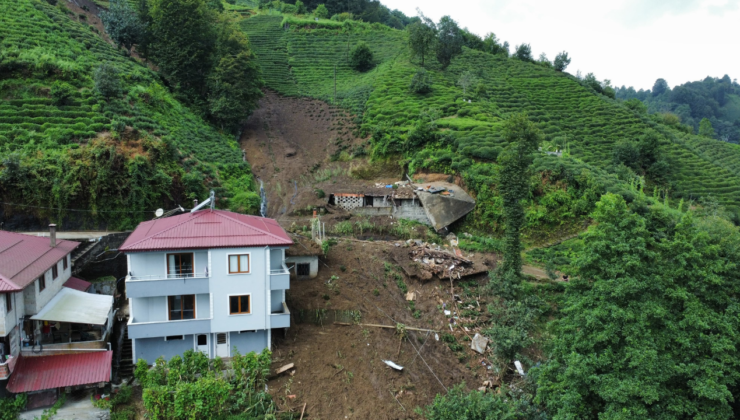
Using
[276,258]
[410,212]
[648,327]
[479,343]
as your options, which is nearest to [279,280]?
[276,258]

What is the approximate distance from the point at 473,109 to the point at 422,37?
46.1 ft

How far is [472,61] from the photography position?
207 feet

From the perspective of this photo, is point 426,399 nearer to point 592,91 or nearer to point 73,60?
point 73,60

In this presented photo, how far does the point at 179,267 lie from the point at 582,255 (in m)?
14.6

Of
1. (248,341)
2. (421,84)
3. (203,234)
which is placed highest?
(421,84)

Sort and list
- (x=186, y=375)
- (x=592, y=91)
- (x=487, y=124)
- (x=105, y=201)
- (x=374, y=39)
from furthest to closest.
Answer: (x=374, y=39) → (x=592, y=91) → (x=487, y=124) → (x=105, y=201) → (x=186, y=375)

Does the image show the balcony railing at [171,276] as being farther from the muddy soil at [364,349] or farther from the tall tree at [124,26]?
the tall tree at [124,26]

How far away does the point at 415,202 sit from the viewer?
99.2 ft

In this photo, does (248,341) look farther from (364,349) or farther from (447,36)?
(447,36)

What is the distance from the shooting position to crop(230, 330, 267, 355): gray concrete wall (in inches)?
708

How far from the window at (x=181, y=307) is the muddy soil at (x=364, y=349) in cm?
348

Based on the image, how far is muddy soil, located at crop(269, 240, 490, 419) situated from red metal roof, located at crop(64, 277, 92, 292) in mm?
8388

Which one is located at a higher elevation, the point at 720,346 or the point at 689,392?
the point at 720,346

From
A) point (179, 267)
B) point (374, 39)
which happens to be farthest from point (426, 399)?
point (374, 39)
